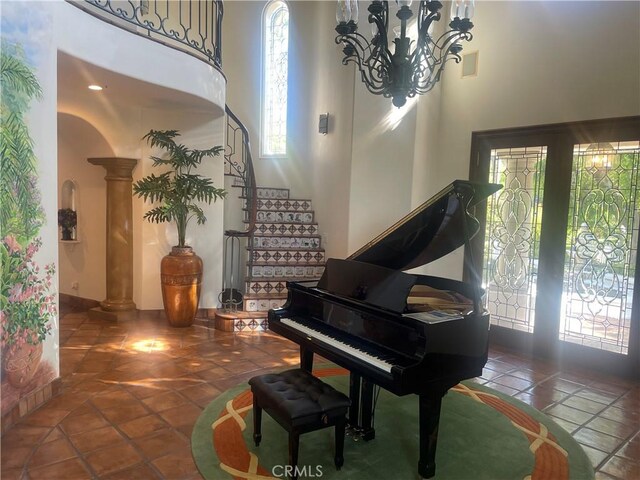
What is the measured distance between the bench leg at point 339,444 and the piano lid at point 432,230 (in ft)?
3.51

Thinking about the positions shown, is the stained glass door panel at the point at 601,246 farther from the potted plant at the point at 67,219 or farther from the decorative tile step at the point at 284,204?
the potted plant at the point at 67,219

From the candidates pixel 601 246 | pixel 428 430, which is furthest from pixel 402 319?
pixel 601 246

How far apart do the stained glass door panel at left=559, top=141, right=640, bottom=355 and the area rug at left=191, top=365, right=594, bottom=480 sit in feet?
4.93

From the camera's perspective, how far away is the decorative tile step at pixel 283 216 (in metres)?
6.33

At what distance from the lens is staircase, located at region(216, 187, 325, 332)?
5242mm

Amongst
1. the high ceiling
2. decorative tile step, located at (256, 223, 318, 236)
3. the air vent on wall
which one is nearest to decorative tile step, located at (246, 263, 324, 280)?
decorative tile step, located at (256, 223, 318, 236)

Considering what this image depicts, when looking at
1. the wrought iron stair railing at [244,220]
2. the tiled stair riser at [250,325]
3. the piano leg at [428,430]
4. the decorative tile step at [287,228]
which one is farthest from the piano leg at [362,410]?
the decorative tile step at [287,228]

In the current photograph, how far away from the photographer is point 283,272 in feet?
19.0

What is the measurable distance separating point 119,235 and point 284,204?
2.28 metres

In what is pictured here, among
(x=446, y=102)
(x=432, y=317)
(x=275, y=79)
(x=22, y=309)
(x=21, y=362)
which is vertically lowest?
(x=21, y=362)

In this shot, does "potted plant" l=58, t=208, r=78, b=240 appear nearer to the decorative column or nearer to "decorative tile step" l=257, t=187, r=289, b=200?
the decorative column

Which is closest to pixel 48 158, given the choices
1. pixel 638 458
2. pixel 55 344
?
pixel 55 344

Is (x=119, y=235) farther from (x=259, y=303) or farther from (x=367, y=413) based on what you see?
(x=367, y=413)

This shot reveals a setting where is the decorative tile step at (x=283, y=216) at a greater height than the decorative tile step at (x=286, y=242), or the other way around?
the decorative tile step at (x=283, y=216)
